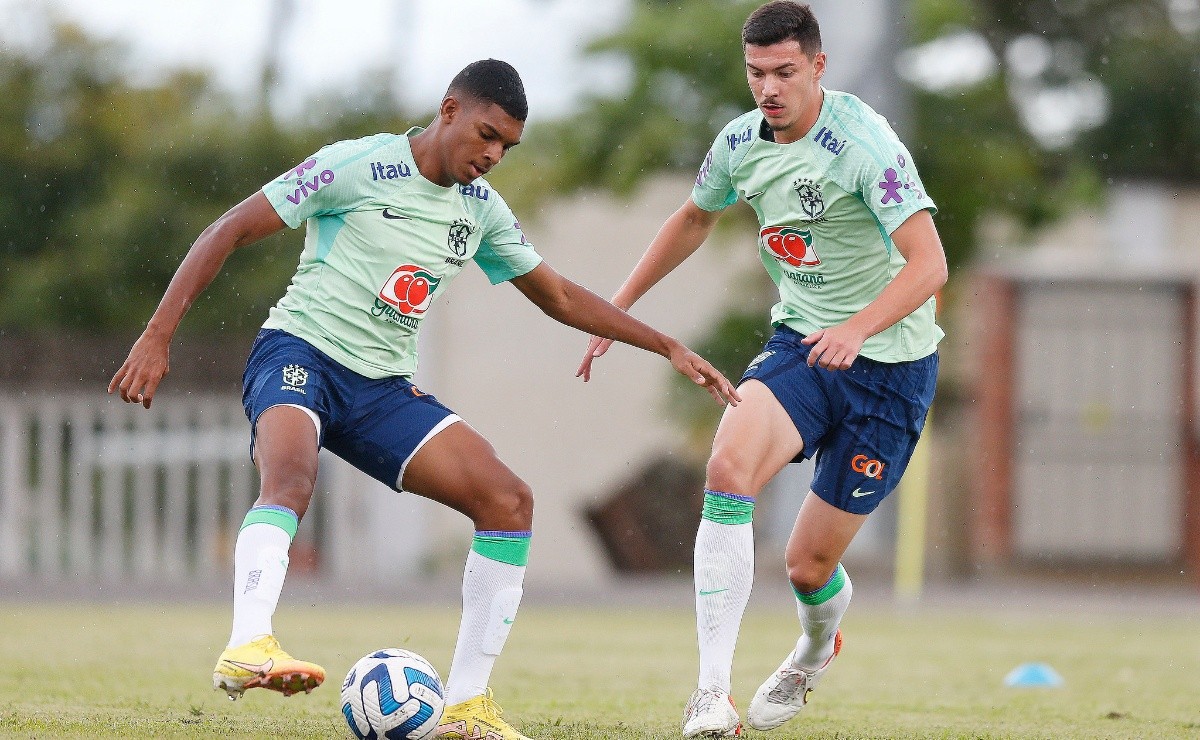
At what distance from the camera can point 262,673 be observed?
449cm

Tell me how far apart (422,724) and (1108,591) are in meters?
13.8

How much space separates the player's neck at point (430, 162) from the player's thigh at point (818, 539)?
1721 millimetres

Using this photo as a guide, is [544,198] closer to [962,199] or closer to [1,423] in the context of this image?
[962,199]

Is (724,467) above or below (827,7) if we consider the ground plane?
below

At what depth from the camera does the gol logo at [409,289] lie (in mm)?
5418

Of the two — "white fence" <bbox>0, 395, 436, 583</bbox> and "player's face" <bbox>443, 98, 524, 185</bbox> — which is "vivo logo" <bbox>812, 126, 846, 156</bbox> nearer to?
"player's face" <bbox>443, 98, 524, 185</bbox>

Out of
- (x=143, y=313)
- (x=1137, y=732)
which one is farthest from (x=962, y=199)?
(x=1137, y=732)

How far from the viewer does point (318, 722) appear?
5785 mm

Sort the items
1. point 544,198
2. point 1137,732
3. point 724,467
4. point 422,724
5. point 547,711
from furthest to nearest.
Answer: point 544,198 → point 547,711 → point 1137,732 → point 724,467 → point 422,724

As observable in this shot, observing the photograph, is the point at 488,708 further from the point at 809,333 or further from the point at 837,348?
the point at 809,333

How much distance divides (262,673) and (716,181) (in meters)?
2.55

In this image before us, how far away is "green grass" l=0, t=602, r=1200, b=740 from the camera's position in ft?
19.1

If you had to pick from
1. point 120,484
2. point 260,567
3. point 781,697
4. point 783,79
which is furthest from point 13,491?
point 783,79

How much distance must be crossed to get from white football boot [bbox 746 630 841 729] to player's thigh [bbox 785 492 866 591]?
0.37 metres
